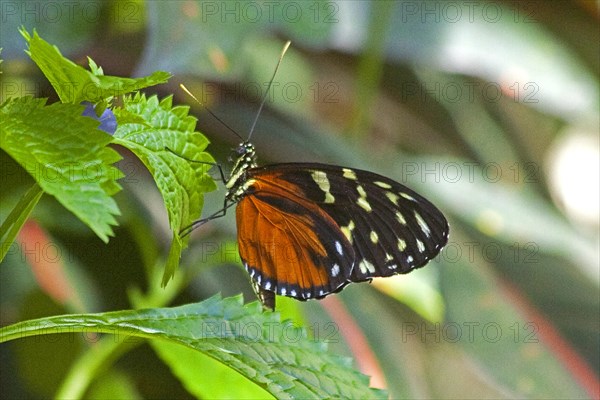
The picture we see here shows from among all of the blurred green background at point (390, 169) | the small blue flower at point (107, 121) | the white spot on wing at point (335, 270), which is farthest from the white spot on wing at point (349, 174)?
the small blue flower at point (107, 121)

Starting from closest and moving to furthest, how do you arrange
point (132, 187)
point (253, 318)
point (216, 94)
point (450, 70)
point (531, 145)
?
point (253, 318) → point (132, 187) → point (216, 94) → point (450, 70) → point (531, 145)

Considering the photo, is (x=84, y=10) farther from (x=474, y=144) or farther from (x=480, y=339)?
(x=474, y=144)

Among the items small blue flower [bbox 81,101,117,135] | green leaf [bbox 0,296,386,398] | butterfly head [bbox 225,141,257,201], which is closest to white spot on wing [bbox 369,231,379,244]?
butterfly head [bbox 225,141,257,201]

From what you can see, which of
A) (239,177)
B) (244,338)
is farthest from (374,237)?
(244,338)

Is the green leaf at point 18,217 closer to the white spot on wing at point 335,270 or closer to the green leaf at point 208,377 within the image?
the green leaf at point 208,377

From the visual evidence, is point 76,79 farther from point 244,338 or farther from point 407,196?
point 407,196

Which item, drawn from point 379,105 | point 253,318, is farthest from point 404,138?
point 253,318

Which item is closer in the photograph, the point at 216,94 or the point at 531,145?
the point at 216,94
